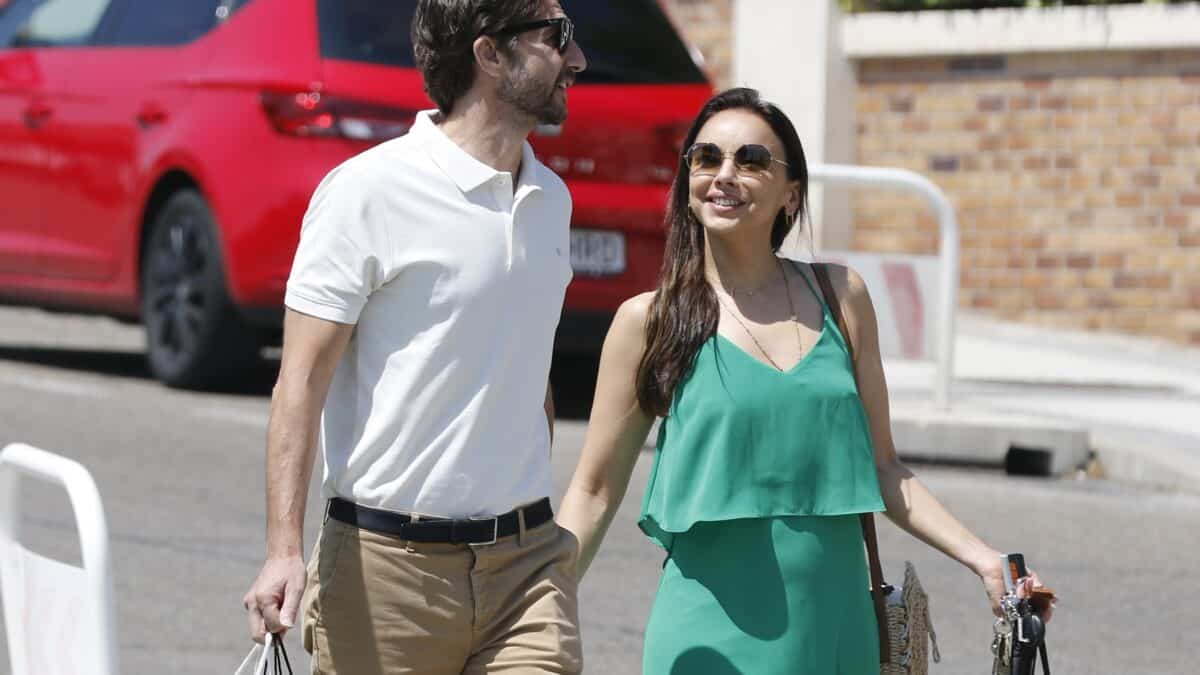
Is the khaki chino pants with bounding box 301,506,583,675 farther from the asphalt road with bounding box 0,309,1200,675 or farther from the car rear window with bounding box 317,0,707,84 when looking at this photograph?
the car rear window with bounding box 317,0,707,84

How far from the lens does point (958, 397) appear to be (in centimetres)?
1081

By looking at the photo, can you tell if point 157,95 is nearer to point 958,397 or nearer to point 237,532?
point 237,532

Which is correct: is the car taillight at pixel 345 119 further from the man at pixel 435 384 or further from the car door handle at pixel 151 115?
the man at pixel 435 384

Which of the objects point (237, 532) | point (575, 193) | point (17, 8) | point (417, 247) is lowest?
point (237, 532)

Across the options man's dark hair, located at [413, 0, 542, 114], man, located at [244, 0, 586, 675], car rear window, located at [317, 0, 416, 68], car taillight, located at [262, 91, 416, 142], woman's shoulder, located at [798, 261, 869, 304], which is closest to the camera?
man, located at [244, 0, 586, 675]

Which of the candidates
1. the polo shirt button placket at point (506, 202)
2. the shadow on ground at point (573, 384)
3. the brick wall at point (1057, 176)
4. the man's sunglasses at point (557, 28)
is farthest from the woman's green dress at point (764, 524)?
the brick wall at point (1057, 176)

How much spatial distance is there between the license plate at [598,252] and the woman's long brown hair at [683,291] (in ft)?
17.8

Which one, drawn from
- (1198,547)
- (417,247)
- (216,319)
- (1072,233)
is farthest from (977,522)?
(1072,233)

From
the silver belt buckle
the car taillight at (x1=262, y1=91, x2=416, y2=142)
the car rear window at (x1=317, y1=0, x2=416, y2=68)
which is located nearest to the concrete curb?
the car taillight at (x1=262, y1=91, x2=416, y2=142)

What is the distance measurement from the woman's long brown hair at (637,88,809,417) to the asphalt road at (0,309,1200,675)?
223cm

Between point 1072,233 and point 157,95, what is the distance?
20.5ft

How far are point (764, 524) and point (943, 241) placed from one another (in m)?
6.18

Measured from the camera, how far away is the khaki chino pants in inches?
139

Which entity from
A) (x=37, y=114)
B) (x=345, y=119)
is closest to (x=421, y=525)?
(x=345, y=119)
